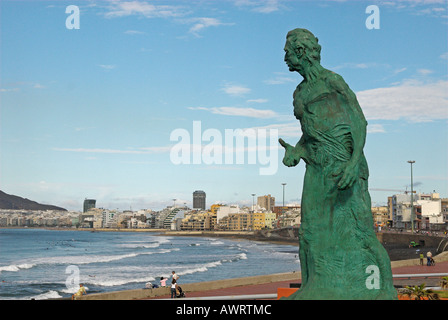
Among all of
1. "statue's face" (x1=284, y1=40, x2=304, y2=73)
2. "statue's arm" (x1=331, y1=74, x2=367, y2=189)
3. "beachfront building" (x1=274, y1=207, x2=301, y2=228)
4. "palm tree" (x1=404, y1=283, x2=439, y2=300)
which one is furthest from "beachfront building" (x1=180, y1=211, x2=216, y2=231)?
"statue's arm" (x1=331, y1=74, x2=367, y2=189)

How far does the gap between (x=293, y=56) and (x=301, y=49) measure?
0.40 feet

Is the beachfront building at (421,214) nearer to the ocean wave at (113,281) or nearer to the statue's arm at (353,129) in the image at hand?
the ocean wave at (113,281)

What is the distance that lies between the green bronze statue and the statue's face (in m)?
0.01

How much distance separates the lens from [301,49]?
592 cm

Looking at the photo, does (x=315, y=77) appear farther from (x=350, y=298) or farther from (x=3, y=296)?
(x=3, y=296)

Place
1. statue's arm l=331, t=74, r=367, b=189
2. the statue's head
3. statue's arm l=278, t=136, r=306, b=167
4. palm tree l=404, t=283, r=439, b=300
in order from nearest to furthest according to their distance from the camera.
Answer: statue's arm l=331, t=74, r=367, b=189 → the statue's head → statue's arm l=278, t=136, r=306, b=167 → palm tree l=404, t=283, r=439, b=300

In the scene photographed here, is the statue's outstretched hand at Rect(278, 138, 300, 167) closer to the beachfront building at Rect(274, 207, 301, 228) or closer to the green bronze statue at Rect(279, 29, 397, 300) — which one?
the green bronze statue at Rect(279, 29, 397, 300)

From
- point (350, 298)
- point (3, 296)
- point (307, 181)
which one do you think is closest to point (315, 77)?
point (307, 181)

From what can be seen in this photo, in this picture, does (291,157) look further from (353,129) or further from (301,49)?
(301,49)

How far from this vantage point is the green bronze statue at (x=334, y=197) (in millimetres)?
5547

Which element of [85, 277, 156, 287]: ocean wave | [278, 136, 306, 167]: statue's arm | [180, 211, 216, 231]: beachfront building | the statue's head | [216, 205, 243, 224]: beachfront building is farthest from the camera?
[180, 211, 216, 231]: beachfront building

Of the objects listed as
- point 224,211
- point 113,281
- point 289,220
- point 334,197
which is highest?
point 334,197

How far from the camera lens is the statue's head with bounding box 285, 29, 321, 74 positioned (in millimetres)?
5910

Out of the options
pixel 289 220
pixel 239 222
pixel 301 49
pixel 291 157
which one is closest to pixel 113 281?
pixel 291 157
